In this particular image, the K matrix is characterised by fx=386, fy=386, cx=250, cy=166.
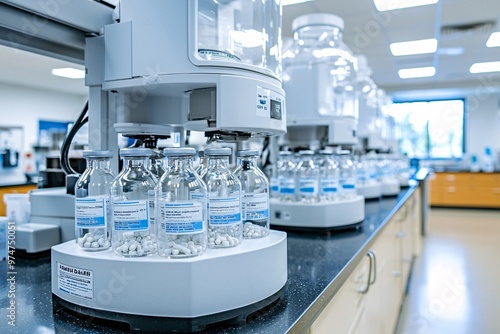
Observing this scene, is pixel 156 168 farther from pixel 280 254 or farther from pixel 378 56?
pixel 378 56

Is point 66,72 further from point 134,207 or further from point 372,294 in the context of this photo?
point 134,207

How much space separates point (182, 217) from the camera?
0.70 metres

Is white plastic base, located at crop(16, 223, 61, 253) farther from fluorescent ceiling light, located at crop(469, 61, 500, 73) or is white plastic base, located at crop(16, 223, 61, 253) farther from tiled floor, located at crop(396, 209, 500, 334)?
fluorescent ceiling light, located at crop(469, 61, 500, 73)

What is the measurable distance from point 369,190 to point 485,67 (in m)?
5.12

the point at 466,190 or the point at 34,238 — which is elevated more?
the point at 34,238

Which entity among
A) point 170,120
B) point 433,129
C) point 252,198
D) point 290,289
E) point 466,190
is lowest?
point 466,190

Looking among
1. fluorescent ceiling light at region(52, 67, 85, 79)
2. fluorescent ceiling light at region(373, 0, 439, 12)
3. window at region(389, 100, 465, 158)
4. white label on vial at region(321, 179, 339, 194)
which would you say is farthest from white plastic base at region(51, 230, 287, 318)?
window at region(389, 100, 465, 158)

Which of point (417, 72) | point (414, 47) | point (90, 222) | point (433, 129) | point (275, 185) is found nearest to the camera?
point (90, 222)

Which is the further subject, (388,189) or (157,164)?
(388,189)

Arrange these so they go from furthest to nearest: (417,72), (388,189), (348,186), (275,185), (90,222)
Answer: (417,72) → (388,189) → (348,186) → (275,185) → (90,222)

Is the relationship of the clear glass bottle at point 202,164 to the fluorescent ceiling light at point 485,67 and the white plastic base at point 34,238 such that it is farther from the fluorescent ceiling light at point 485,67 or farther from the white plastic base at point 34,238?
the fluorescent ceiling light at point 485,67

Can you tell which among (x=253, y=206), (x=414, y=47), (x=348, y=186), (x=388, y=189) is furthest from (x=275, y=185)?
(x=414, y=47)

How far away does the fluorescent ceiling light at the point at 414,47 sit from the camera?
4.85m

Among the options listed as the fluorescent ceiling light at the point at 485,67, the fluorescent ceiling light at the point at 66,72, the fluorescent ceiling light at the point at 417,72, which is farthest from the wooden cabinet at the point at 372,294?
the fluorescent ceiling light at the point at 66,72
